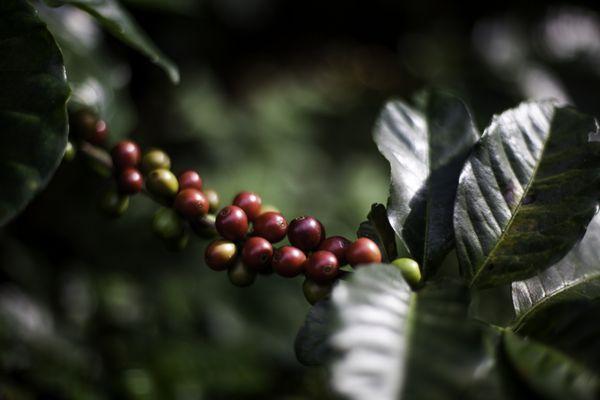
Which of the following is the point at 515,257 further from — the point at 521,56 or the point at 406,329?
the point at 521,56

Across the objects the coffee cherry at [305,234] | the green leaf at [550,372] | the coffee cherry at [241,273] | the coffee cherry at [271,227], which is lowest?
the green leaf at [550,372]

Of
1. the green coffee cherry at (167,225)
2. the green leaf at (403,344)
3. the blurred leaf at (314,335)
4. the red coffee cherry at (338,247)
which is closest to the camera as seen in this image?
the green leaf at (403,344)

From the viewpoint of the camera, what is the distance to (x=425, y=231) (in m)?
0.81

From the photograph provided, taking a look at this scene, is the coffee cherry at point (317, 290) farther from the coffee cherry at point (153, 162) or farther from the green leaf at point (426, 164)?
the coffee cherry at point (153, 162)

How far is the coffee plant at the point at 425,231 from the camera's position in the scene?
0.60 m

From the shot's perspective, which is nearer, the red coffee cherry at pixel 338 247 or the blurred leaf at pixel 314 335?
the blurred leaf at pixel 314 335

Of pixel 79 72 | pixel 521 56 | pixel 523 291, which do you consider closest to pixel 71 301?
pixel 79 72

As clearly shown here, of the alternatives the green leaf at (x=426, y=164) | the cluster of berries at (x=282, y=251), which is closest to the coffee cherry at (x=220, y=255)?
the cluster of berries at (x=282, y=251)

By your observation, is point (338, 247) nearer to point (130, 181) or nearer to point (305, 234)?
point (305, 234)

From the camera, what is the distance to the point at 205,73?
10.3ft

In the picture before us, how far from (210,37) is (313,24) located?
26.5 inches

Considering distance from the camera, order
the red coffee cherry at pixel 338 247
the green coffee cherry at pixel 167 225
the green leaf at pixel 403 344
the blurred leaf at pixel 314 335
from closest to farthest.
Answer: the green leaf at pixel 403 344, the blurred leaf at pixel 314 335, the red coffee cherry at pixel 338 247, the green coffee cherry at pixel 167 225

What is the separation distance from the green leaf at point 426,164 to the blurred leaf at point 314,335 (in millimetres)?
173

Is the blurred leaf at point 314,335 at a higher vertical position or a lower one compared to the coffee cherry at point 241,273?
lower
